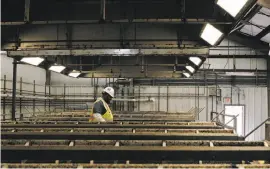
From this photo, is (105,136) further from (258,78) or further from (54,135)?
(258,78)

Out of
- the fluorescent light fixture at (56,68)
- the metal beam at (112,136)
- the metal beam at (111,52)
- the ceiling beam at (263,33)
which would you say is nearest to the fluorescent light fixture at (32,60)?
the metal beam at (111,52)

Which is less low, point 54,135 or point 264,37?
point 264,37

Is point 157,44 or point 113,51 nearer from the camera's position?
point 113,51

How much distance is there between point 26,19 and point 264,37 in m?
13.7

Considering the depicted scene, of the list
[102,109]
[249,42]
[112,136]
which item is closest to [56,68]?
[102,109]

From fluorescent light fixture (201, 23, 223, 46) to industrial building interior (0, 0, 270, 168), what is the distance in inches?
1.0

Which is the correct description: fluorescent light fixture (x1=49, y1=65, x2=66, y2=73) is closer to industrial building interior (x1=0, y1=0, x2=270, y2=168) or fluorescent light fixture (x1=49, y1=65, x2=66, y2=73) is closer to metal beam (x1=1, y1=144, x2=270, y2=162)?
industrial building interior (x1=0, y1=0, x2=270, y2=168)

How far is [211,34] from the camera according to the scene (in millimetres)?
5281

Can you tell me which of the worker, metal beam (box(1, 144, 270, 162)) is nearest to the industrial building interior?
metal beam (box(1, 144, 270, 162))

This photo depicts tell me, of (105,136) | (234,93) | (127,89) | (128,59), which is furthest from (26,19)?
(234,93)

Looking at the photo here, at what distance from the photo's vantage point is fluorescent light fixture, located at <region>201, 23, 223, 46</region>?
4.96 m

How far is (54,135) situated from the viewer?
454 cm

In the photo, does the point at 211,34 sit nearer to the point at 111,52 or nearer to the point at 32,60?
the point at 111,52

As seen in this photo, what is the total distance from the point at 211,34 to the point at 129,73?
15.6 feet
